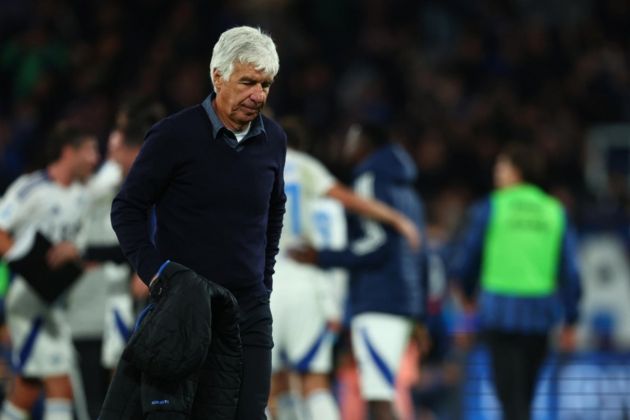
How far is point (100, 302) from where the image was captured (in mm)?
9234

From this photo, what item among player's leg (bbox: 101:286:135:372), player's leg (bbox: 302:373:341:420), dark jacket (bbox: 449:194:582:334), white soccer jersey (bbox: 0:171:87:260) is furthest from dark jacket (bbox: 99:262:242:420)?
dark jacket (bbox: 449:194:582:334)

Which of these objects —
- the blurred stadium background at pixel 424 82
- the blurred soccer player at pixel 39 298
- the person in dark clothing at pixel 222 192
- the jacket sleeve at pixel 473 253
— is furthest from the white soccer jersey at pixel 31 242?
the blurred stadium background at pixel 424 82

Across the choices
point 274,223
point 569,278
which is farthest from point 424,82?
point 274,223

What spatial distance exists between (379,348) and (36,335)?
6.94 feet

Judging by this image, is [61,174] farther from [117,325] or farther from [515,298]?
[515,298]

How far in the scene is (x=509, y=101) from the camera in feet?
56.9

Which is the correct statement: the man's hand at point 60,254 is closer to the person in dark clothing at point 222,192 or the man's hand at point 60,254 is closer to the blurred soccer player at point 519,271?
the blurred soccer player at point 519,271

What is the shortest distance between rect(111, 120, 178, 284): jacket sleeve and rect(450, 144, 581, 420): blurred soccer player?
4.69 metres

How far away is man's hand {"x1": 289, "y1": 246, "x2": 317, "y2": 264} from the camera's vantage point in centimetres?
824

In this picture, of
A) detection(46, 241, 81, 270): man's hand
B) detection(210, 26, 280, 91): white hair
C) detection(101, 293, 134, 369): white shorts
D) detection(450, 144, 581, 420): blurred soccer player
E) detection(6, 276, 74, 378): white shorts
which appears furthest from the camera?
detection(450, 144, 581, 420): blurred soccer player

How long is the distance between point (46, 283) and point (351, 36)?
33.9 feet

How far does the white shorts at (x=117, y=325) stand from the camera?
29.7ft

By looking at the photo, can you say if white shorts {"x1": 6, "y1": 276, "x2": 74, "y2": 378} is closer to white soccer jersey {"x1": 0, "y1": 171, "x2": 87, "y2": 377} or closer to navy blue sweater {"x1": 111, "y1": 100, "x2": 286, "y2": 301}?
white soccer jersey {"x1": 0, "y1": 171, "x2": 87, "y2": 377}

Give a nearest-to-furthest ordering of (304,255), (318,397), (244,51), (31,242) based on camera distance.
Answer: (244,51) < (304,255) < (31,242) < (318,397)
